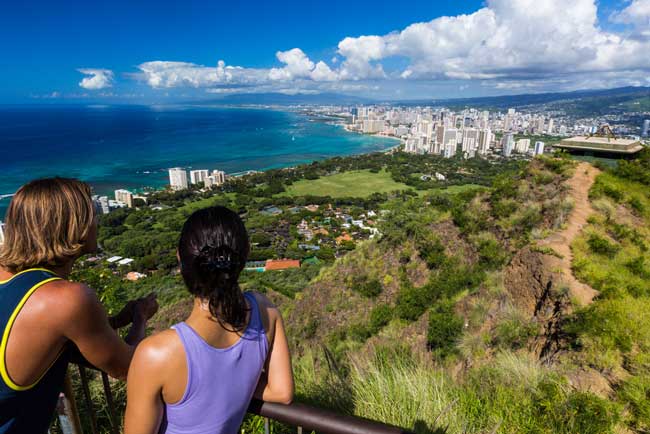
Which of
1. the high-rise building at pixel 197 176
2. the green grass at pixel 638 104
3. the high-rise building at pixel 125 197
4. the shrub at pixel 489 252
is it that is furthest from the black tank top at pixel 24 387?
the green grass at pixel 638 104

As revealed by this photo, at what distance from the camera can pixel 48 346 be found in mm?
803

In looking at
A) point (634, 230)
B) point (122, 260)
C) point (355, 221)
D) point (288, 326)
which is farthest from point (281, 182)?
point (634, 230)

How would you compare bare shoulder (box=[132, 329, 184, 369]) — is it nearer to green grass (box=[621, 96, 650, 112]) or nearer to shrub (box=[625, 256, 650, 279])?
shrub (box=[625, 256, 650, 279])

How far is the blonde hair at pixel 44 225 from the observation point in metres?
0.88

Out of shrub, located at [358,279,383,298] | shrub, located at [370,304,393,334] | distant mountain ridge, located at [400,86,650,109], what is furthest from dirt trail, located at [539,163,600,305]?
distant mountain ridge, located at [400,86,650,109]

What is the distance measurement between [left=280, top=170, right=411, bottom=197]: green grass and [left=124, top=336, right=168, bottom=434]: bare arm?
39787 mm

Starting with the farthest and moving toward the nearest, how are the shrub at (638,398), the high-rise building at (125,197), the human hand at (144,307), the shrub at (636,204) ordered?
the high-rise building at (125,197) < the shrub at (636,204) < the shrub at (638,398) < the human hand at (144,307)

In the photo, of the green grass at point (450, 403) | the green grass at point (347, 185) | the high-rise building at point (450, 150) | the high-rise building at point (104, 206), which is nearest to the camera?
the green grass at point (450, 403)

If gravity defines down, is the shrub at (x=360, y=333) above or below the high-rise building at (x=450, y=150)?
above

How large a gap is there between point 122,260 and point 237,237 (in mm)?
Result: 25362

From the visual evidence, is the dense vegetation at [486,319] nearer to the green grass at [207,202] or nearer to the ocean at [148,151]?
the green grass at [207,202]

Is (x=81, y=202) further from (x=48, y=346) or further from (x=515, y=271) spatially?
(x=515, y=271)

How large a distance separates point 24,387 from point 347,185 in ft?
145

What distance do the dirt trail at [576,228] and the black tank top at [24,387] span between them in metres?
4.44
